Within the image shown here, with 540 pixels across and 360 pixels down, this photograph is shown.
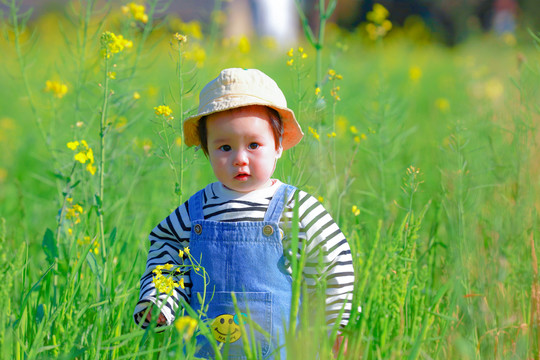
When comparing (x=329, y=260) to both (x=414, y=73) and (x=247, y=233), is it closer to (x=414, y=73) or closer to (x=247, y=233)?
(x=247, y=233)

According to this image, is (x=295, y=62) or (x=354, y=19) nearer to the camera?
(x=295, y=62)

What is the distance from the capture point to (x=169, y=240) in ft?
5.35

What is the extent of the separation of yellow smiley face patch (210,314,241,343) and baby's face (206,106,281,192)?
0.32 metres

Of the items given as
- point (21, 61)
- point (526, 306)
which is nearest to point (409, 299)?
point (526, 306)

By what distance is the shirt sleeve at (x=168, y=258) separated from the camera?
1.52 meters

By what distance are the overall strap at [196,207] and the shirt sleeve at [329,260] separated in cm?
23

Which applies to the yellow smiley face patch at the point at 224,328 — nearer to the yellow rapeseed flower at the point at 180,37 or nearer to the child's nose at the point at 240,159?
the child's nose at the point at 240,159

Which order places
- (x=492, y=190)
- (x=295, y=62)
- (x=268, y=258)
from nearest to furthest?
(x=268, y=258)
(x=295, y=62)
(x=492, y=190)

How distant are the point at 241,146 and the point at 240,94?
0.13 metres

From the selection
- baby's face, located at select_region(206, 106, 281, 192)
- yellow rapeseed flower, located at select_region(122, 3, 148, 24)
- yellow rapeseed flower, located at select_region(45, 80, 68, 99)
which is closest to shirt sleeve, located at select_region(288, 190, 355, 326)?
baby's face, located at select_region(206, 106, 281, 192)

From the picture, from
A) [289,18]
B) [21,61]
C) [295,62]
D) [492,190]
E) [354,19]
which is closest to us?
[295,62]

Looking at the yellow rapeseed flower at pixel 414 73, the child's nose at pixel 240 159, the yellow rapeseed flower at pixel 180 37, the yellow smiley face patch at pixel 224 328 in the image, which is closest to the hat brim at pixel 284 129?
the child's nose at pixel 240 159

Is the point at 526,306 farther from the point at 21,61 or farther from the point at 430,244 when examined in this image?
the point at 21,61

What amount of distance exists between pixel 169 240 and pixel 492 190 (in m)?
1.53
